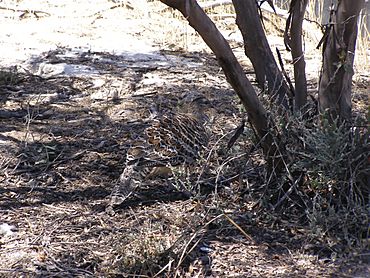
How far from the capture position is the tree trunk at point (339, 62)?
13.1 ft

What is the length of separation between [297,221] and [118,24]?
502 centimetres

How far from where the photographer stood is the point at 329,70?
4090 millimetres

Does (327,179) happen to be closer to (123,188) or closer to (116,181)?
(123,188)

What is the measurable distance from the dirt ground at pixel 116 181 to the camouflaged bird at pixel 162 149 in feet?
0.28

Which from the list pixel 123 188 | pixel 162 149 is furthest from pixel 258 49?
pixel 123 188

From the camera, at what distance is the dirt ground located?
3641mm

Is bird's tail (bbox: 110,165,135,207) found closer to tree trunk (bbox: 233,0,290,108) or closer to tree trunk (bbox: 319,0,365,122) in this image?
tree trunk (bbox: 233,0,290,108)

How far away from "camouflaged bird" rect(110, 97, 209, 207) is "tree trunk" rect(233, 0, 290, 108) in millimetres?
575

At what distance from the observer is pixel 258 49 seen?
14.4 ft

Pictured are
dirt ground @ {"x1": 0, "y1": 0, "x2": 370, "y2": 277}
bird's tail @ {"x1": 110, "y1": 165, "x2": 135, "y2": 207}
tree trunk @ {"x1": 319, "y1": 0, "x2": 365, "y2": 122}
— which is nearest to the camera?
dirt ground @ {"x1": 0, "y1": 0, "x2": 370, "y2": 277}

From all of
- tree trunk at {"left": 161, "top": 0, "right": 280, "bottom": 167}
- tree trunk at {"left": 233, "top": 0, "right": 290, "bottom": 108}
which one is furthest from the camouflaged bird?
tree trunk at {"left": 233, "top": 0, "right": 290, "bottom": 108}

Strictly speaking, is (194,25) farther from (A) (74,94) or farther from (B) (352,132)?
(A) (74,94)

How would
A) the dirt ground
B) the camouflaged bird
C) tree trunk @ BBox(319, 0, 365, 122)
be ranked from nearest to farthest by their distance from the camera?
the dirt ground
tree trunk @ BBox(319, 0, 365, 122)
the camouflaged bird

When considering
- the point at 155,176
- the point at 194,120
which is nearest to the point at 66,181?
the point at 155,176
